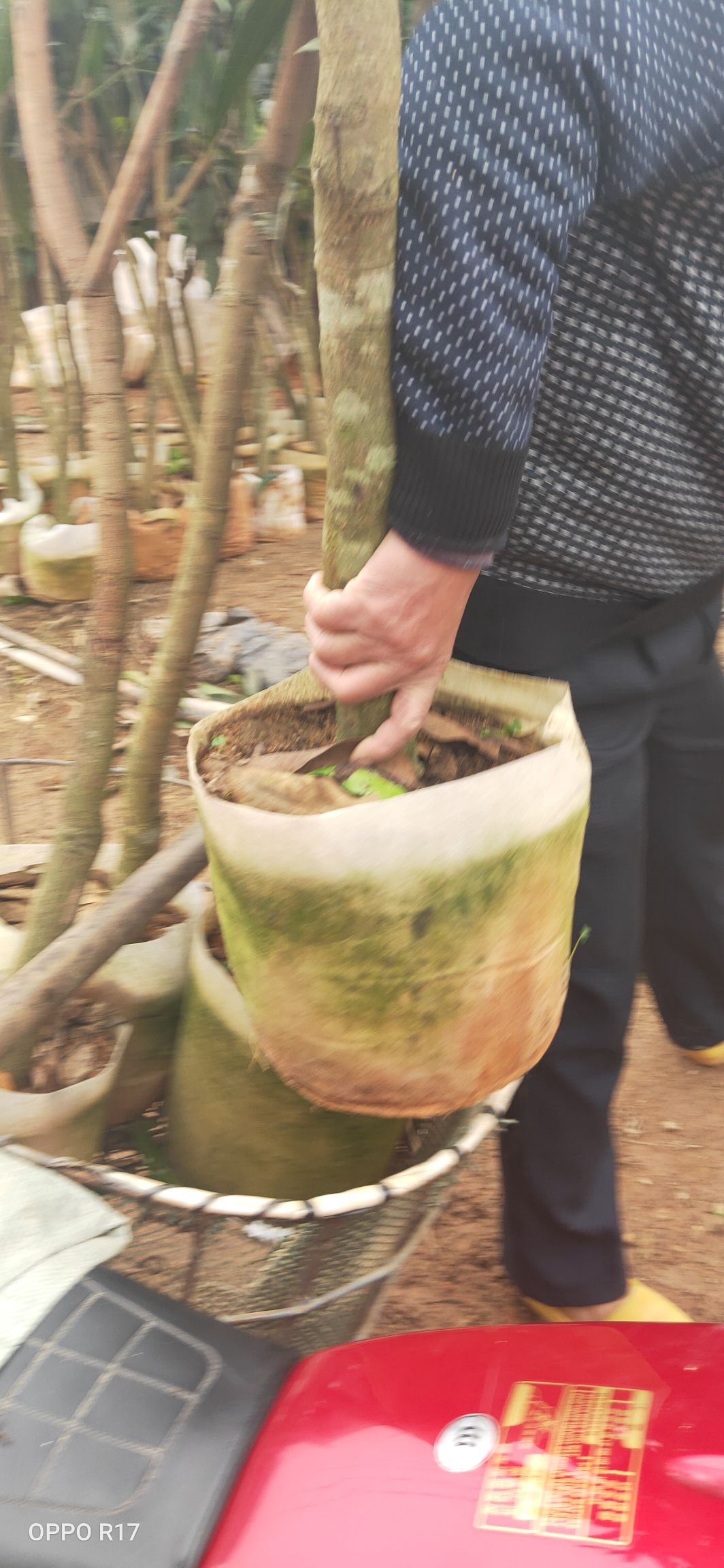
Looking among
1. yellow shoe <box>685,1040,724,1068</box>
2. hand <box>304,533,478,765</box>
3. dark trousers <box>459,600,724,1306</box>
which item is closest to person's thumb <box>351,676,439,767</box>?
hand <box>304,533,478,765</box>

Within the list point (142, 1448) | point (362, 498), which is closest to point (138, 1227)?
point (142, 1448)

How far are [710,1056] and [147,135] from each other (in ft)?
4.89

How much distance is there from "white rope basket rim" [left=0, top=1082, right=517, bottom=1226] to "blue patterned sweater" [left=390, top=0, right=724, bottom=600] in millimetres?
427

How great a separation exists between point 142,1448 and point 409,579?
1.78ft

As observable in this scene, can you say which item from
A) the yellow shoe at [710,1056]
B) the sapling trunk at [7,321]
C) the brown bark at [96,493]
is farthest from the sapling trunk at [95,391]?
the sapling trunk at [7,321]

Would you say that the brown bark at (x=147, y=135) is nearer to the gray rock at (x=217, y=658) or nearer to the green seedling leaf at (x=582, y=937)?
the green seedling leaf at (x=582, y=937)

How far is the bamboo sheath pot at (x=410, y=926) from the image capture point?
2.57 ft

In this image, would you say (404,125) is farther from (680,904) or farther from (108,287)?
(680,904)

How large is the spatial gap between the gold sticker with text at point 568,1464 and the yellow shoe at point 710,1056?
128cm

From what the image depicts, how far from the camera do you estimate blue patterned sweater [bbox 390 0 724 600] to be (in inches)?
29.6

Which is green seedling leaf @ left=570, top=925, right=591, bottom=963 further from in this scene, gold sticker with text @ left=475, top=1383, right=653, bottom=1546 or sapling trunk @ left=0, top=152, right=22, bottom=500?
sapling trunk @ left=0, top=152, right=22, bottom=500

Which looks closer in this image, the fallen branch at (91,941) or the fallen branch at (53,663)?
the fallen branch at (91,941)

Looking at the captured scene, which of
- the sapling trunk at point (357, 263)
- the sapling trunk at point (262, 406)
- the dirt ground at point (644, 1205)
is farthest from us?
the sapling trunk at point (262, 406)

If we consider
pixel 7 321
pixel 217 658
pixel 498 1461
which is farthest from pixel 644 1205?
pixel 7 321
